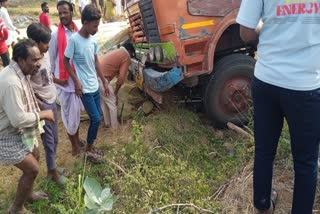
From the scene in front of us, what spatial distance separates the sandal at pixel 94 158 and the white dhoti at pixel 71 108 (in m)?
0.33

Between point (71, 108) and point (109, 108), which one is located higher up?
point (71, 108)

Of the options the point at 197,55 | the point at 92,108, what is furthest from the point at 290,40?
the point at 92,108

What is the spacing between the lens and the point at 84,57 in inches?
147

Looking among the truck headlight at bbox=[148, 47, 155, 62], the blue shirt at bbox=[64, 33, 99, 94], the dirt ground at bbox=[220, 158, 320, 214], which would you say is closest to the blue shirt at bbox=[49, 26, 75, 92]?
the blue shirt at bbox=[64, 33, 99, 94]

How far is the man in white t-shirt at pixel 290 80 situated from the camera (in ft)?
6.30

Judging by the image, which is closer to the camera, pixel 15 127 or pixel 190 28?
pixel 15 127

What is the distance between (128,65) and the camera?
5.12 metres

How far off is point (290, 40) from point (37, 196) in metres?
2.55

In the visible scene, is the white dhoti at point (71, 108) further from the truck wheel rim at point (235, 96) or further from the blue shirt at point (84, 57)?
the truck wheel rim at point (235, 96)

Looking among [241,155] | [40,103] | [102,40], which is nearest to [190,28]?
[241,155]

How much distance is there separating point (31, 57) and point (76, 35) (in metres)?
1.00

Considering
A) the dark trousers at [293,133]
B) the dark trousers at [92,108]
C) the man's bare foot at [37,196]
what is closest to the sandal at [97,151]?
the dark trousers at [92,108]

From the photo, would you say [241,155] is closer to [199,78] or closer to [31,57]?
[199,78]

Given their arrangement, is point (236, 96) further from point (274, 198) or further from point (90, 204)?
point (90, 204)
